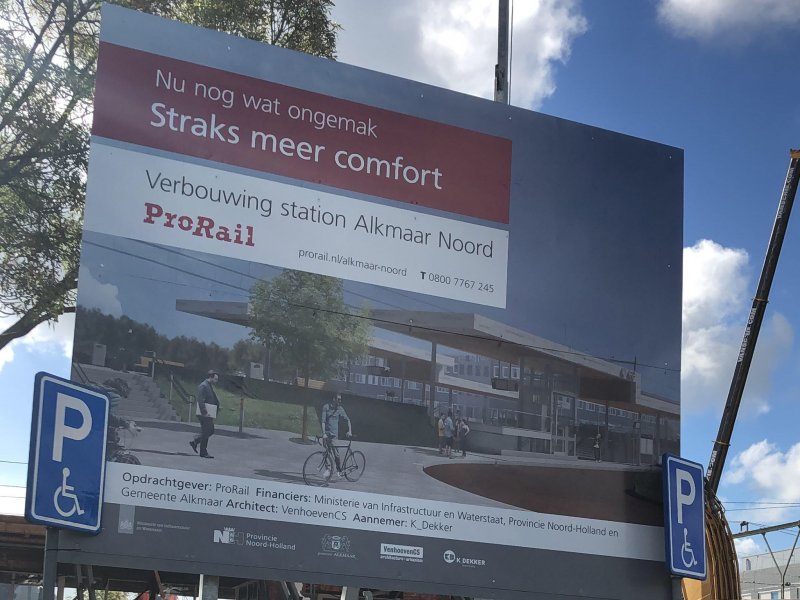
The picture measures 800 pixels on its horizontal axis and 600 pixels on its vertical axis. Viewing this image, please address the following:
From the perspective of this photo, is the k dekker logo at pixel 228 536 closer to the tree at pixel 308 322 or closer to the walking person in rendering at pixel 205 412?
the walking person in rendering at pixel 205 412

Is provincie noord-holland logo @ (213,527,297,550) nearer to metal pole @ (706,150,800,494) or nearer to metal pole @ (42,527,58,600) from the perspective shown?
metal pole @ (42,527,58,600)

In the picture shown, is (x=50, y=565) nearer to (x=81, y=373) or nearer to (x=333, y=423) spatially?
(x=81, y=373)

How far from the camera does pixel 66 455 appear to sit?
20.3ft

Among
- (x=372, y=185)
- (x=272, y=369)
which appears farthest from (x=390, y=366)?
(x=372, y=185)

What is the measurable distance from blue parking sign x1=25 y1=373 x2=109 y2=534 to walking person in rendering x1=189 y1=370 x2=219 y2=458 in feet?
1.96

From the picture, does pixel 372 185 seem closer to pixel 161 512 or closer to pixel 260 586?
pixel 161 512

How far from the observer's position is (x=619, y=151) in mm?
8688

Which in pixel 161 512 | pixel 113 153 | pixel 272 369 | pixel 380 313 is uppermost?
pixel 113 153

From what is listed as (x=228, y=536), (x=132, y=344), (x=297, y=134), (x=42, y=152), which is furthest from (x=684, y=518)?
(x=42, y=152)

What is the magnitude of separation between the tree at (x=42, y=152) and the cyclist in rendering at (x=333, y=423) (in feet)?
23.3

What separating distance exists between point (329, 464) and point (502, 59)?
419 centimetres

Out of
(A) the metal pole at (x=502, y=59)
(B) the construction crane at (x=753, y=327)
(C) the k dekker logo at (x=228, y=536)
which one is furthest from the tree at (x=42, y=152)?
(B) the construction crane at (x=753, y=327)

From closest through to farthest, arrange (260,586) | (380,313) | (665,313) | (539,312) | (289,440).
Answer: (289,440), (380,313), (539,312), (665,313), (260,586)

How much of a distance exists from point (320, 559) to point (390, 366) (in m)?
1.37
